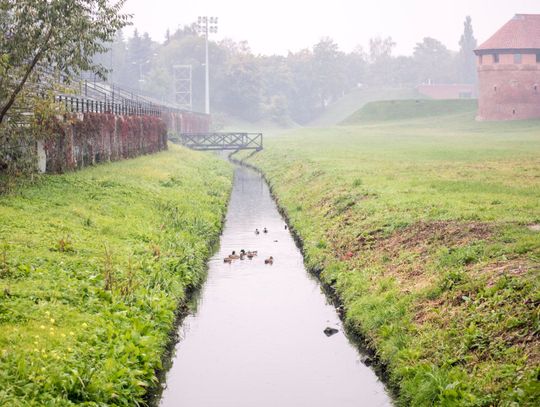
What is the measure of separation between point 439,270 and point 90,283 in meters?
5.99

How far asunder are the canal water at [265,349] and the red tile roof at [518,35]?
72.4 metres

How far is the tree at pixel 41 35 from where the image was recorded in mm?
19938

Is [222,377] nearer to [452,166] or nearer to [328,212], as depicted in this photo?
[328,212]

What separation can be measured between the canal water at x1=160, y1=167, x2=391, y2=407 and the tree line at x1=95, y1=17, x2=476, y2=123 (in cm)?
9980

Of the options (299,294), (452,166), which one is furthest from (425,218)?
(452,166)

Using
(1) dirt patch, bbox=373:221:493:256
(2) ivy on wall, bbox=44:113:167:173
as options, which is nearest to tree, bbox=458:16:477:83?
(2) ivy on wall, bbox=44:113:167:173

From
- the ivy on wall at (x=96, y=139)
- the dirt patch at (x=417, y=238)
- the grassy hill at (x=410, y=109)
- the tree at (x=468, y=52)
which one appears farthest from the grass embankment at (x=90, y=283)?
the tree at (x=468, y=52)

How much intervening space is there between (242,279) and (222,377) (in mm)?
6568

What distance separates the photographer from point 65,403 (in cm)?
933

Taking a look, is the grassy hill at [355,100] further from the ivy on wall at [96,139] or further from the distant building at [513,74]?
the ivy on wall at [96,139]

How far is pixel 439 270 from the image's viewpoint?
573 inches

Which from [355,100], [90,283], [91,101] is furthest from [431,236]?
[355,100]

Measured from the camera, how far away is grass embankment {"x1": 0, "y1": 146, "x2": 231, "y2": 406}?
32.6 feet

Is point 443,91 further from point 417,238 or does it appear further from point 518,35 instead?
point 417,238
